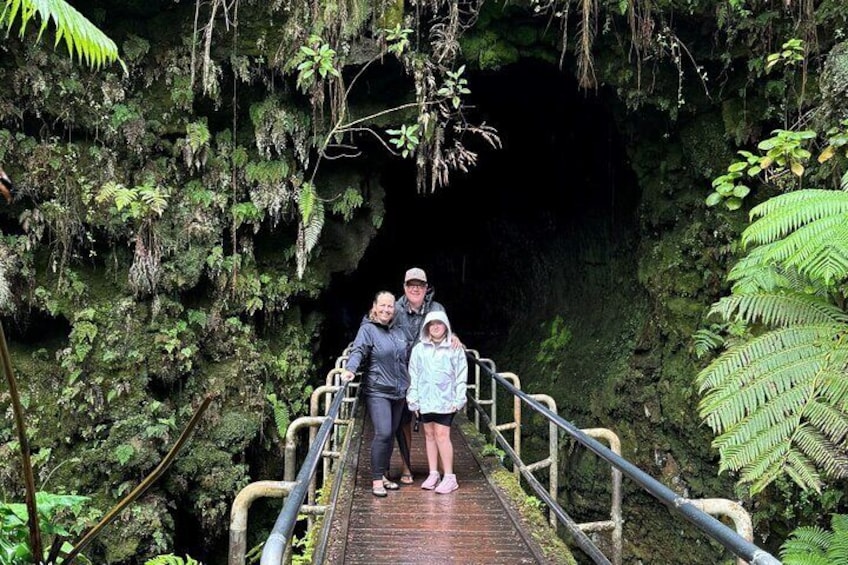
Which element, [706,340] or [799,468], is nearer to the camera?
[799,468]

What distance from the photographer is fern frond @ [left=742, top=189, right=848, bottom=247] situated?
402cm

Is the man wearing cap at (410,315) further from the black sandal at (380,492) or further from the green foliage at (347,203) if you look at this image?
the green foliage at (347,203)

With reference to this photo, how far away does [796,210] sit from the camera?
Result: 4.10m

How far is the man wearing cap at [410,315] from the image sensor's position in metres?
5.35

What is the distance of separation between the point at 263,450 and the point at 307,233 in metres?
3.08

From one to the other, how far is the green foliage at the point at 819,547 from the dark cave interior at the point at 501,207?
5731mm

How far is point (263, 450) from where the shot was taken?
327 inches

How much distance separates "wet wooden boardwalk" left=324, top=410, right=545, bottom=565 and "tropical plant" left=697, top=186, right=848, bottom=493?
59.4 inches

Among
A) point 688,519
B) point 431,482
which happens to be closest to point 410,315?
point 431,482

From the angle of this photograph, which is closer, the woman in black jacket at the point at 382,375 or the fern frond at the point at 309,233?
the woman in black jacket at the point at 382,375

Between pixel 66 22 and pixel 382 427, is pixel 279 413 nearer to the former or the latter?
pixel 382 427

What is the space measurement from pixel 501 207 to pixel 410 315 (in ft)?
31.4

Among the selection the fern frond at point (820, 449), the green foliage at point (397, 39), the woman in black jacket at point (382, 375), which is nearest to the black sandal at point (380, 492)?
the woman in black jacket at point (382, 375)

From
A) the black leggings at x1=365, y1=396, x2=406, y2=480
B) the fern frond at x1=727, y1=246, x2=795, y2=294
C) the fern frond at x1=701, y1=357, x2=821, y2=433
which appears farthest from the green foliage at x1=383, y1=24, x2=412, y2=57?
the fern frond at x1=701, y1=357, x2=821, y2=433
